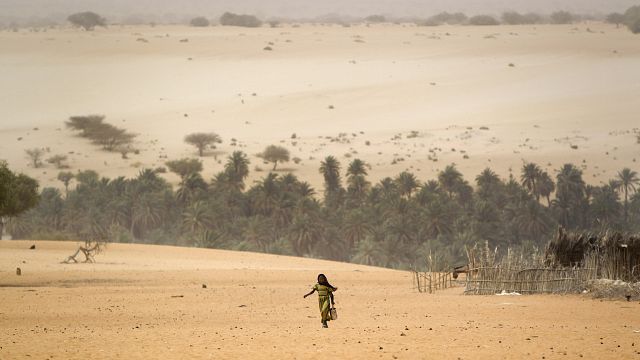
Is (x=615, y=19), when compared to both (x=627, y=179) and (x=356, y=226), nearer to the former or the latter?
(x=627, y=179)

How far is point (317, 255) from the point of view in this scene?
74.4m

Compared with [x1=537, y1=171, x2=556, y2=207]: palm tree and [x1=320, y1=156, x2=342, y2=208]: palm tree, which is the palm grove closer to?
[x1=537, y1=171, x2=556, y2=207]: palm tree

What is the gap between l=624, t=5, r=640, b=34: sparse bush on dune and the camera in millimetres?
154913

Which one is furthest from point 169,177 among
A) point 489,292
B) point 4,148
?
point 489,292

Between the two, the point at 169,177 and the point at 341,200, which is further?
the point at 169,177

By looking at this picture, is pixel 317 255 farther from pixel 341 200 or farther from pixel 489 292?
pixel 489 292

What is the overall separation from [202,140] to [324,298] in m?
87.2

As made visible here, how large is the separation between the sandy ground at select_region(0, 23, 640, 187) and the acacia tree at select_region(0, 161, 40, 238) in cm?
4231

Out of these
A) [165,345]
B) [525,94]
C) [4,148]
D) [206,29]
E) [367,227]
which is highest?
[206,29]

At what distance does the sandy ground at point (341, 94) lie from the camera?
336 ft

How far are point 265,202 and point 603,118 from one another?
1934 inches

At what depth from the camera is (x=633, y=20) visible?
15875cm

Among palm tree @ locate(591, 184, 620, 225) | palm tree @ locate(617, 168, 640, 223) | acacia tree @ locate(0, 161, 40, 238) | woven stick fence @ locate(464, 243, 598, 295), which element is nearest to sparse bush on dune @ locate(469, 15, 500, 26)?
palm tree @ locate(617, 168, 640, 223)

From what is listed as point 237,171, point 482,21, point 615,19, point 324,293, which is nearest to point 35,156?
point 237,171
